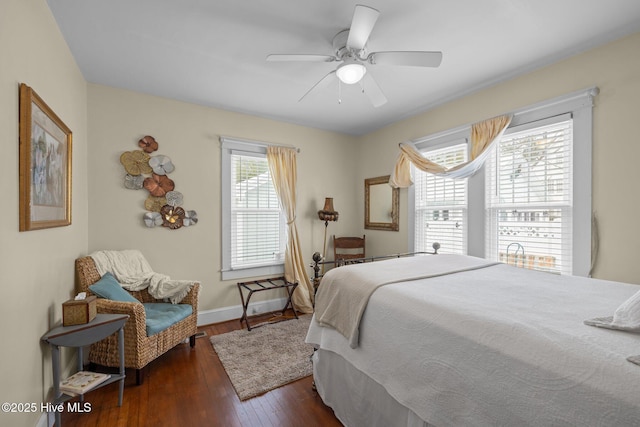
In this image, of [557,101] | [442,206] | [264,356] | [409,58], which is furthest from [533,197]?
[264,356]

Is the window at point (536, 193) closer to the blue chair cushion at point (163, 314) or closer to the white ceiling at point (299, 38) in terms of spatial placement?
the white ceiling at point (299, 38)

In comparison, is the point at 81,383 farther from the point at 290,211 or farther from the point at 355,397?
the point at 290,211

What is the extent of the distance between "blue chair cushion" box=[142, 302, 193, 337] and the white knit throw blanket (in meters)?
0.09

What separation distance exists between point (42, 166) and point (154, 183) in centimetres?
145

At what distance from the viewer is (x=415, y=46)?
7.47ft

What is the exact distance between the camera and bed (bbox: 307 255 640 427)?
0.85 m

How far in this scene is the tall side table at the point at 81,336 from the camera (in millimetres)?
1727

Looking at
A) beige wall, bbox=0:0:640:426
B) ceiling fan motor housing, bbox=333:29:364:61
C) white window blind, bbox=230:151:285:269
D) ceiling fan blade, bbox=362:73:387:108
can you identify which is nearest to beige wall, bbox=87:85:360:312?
beige wall, bbox=0:0:640:426

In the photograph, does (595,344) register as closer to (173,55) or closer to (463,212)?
(463,212)

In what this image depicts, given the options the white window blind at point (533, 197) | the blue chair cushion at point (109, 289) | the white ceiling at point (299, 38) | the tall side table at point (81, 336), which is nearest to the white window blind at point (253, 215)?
the white ceiling at point (299, 38)

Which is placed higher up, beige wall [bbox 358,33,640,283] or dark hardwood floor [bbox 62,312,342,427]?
beige wall [bbox 358,33,640,283]

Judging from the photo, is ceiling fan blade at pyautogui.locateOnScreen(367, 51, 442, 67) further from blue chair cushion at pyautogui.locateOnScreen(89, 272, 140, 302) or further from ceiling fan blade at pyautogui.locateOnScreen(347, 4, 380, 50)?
blue chair cushion at pyautogui.locateOnScreen(89, 272, 140, 302)

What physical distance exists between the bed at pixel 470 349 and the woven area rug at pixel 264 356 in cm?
46

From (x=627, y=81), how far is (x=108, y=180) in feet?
15.4
